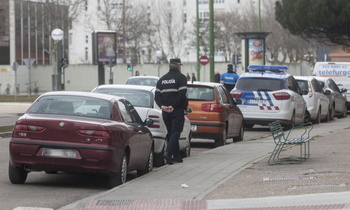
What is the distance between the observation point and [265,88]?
26531mm

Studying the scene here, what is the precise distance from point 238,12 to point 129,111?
92.0m

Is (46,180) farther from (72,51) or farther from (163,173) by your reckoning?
(72,51)

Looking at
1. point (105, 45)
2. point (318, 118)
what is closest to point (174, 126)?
point (318, 118)

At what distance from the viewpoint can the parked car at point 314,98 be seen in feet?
100

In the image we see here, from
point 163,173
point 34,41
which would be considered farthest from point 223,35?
point 163,173

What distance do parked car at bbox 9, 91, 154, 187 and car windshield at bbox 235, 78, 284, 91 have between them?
1347 centimetres

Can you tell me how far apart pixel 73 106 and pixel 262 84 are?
45.7ft

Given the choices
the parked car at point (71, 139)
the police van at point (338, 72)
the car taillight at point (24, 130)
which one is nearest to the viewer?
the parked car at point (71, 139)

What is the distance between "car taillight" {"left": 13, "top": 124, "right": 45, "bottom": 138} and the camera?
41.8 ft

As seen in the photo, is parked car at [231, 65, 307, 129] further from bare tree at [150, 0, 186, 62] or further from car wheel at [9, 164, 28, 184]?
bare tree at [150, 0, 186, 62]

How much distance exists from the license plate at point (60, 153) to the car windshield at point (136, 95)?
4.32 m

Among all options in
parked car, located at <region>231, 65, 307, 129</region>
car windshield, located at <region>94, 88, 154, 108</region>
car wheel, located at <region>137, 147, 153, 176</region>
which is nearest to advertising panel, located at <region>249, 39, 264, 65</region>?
parked car, located at <region>231, 65, 307, 129</region>

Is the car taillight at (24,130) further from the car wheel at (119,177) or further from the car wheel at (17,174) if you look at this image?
the car wheel at (119,177)

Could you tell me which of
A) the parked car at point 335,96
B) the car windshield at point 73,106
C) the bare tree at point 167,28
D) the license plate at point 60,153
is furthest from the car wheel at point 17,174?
the bare tree at point 167,28
